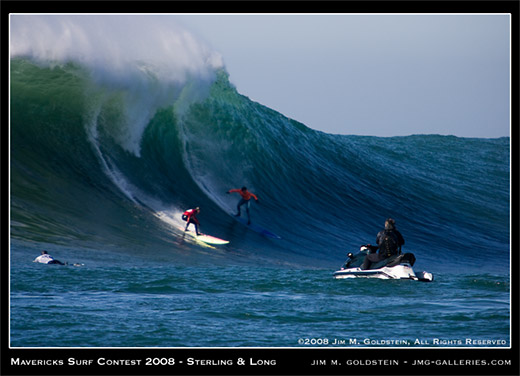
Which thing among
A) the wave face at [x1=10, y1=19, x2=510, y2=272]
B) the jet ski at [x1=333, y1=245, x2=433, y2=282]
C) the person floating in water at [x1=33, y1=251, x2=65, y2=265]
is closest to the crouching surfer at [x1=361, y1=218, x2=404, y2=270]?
the jet ski at [x1=333, y1=245, x2=433, y2=282]

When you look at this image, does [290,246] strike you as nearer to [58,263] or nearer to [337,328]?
[58,263]

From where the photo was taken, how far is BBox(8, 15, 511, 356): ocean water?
7.99 metres

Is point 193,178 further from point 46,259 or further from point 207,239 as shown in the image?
point 46,259

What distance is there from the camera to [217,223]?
1463 centimetres

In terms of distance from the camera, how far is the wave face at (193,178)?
532 inches

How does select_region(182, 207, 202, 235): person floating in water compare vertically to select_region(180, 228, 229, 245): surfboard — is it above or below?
above

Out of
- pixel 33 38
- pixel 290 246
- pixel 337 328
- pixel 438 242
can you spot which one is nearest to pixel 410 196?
pixel 438 242

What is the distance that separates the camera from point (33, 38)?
16.8 meters

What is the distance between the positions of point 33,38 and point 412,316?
11.5m

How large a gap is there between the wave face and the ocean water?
0.14ft

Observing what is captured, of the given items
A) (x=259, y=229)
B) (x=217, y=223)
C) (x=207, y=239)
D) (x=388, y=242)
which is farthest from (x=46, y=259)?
(x=259, y=229)

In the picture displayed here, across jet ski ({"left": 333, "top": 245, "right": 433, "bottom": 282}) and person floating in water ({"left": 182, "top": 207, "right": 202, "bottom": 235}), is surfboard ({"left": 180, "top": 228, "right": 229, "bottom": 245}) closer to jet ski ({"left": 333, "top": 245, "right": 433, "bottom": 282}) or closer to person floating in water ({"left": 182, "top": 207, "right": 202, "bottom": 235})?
person floating in water ({"left": 182, "top": 207, "right": 202, "bottom": 235})

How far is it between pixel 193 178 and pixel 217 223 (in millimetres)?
1812

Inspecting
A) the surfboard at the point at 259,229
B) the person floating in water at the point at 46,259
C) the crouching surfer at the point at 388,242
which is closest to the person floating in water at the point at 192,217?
the surfboard at the point at 259,229
